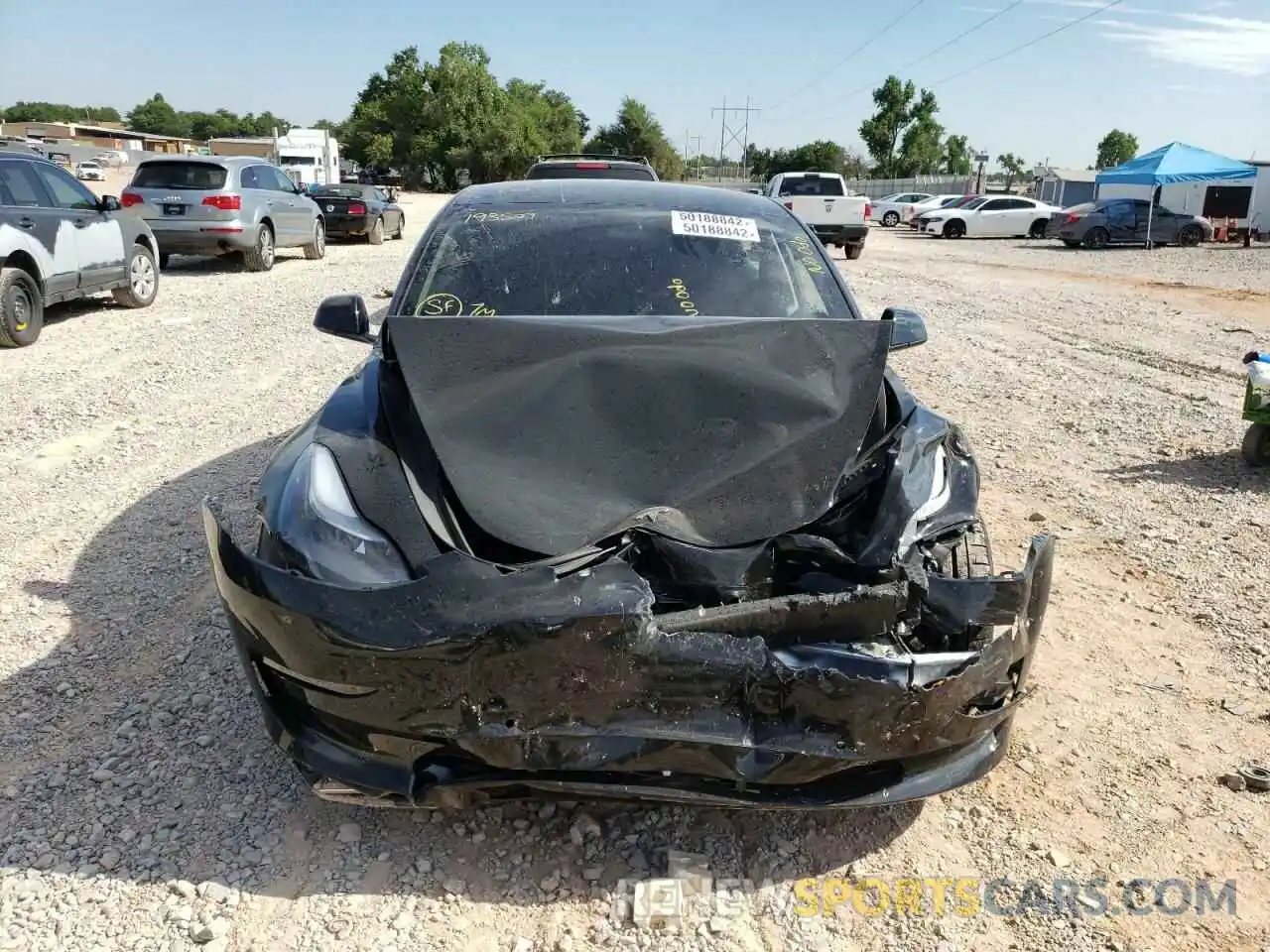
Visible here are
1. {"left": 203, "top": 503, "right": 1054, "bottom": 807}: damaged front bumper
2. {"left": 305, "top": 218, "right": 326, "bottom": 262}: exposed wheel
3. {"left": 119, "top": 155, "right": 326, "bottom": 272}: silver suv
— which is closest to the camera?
{"left": 203, "top": 503, "right": 1054, "bottom": 807}: damaged front bumper

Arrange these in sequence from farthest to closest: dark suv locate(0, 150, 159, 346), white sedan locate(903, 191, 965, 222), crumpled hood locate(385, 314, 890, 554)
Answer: white sedan locate(903, 191, 965, 222), dark suv locate(0, 150, 159, 346), crumpled hood locate(385, 314, 890, 554)

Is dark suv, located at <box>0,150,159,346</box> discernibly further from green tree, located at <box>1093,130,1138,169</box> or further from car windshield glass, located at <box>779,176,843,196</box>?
green tree, located at <box>1093,130,1138,169</box>

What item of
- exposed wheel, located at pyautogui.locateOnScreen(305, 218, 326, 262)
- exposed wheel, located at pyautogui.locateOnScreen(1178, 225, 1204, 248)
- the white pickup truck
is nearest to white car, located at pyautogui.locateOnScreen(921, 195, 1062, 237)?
exposed wheel, located at pyautogui.locateOnScreen(1178, 225, 1204, 248)

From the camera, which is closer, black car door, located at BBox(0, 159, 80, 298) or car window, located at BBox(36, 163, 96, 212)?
black car door, located at BBox(0, 159, 80, 298)

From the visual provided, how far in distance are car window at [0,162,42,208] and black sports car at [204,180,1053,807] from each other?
25.8 feet

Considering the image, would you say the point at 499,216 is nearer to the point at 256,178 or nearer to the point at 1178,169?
the point at 256,178

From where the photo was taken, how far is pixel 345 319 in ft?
12.2

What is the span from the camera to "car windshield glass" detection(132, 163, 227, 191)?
14.1 meters

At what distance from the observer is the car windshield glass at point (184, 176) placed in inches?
555

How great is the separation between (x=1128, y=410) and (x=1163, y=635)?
164 inches

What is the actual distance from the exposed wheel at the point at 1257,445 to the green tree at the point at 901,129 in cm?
6962

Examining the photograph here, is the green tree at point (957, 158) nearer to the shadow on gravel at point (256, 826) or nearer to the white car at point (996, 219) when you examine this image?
the white car at point (996, 219)

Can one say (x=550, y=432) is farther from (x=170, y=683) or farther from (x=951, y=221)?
(x=951, y=221)

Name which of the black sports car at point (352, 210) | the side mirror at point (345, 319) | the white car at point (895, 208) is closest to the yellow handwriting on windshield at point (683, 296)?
the side mirror at point (345, 319)
